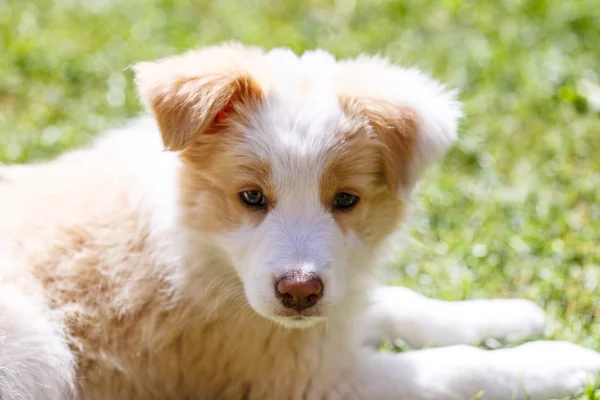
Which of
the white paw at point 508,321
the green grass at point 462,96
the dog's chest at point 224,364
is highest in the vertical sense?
the green grass at point 462,96

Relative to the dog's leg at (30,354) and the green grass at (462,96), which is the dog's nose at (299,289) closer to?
the dog's leg at (30,354)

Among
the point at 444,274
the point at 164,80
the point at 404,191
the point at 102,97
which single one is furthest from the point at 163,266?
the point at 102,97

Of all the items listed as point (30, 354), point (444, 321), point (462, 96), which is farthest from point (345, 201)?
point (462, 96)

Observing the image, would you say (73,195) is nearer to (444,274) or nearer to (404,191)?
(404,191)

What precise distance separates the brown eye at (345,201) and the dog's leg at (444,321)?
2.88 feet

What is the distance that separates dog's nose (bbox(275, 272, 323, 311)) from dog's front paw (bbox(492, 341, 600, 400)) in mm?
1179

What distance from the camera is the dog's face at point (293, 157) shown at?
3.68 metres

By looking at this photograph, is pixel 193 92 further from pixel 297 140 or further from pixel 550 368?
pixel 550 368

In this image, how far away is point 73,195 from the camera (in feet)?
14.0

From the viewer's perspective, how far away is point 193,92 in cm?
377

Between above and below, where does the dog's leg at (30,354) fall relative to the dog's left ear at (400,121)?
below

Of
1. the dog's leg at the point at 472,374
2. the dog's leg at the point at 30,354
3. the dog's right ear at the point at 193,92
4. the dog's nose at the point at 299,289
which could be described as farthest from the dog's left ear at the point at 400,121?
the dog's leg at the point at 30,354

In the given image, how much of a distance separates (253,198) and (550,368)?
1671 mm

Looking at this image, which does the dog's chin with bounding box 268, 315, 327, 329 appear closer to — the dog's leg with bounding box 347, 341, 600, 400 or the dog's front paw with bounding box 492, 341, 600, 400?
the dog's leg with bounding box 347, 341, 600, 400
